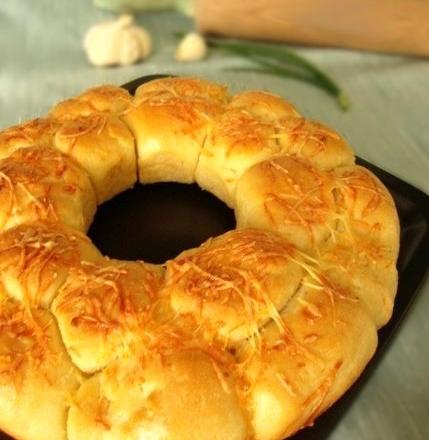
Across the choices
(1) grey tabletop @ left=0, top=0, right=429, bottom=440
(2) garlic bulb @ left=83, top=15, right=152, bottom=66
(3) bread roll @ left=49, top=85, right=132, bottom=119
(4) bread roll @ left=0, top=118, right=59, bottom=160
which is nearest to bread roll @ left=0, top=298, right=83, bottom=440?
(4) bread roll @ left=0, top=118, right=59, bottom=160

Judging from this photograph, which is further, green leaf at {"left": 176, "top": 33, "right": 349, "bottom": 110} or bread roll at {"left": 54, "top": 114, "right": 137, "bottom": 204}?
green leaf at {"left": 176, "top": 33, "right": 349, "bottom": 110}

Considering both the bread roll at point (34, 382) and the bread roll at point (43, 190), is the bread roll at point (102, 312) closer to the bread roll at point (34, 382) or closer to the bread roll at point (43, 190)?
the bread roll at point (34, 382)

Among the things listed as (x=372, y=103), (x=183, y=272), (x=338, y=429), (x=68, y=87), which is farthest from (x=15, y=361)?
(x=372, y=103)

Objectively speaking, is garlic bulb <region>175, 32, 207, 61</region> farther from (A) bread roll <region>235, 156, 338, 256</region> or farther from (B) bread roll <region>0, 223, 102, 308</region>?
(B) bread roll <region>0, 223, 102, 308</region>

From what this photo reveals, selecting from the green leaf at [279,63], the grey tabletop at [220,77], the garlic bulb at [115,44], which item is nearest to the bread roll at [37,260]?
the grey tabletop at [220,77]

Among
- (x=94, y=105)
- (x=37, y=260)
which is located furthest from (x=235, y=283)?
(x=94, y=105)

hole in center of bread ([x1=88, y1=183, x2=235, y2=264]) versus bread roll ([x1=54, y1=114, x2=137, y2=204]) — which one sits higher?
bread roll ([x1=54, y1=114, x2=137, y2=204])

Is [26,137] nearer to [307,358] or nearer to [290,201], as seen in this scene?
[290,201]

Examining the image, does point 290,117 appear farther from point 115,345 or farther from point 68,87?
point 68,87
